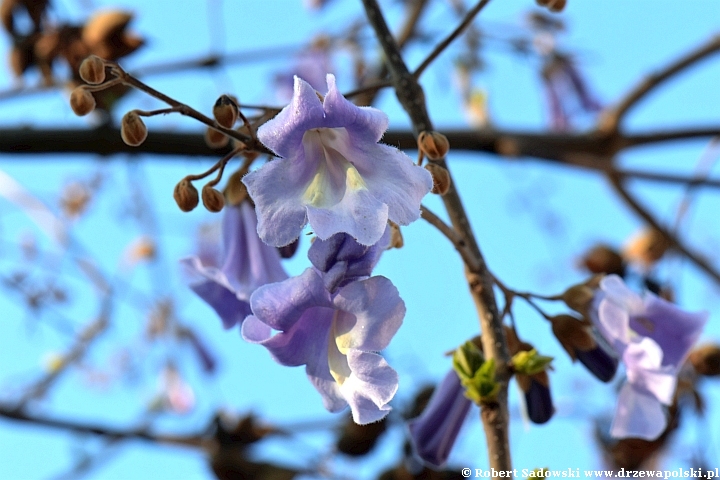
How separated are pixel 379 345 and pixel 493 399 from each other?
16 cm

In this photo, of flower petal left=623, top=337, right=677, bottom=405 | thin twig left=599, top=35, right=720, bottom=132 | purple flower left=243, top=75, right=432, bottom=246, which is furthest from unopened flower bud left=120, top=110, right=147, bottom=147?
thin twig left=599, top=35, right=720, bottom=132

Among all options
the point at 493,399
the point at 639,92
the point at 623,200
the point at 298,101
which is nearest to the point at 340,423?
the point at 623,200

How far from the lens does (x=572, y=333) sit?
1035 millimetres

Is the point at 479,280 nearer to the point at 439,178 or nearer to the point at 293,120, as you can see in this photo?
the point at 439,178

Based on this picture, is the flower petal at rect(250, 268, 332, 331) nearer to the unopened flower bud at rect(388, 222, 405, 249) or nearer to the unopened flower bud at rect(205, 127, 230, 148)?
the unopened flower bud at rect(388, 222, 405, 249)

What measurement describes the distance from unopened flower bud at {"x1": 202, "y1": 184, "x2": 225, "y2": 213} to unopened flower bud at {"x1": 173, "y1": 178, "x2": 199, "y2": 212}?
0.02m

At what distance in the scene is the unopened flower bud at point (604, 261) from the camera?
94.1 inches

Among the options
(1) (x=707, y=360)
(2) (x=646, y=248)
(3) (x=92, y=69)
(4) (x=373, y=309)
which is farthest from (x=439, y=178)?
(2) (x=646, y=248)

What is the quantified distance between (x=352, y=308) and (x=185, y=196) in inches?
→ 8.5

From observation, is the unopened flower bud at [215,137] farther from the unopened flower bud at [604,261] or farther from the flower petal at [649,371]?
the unopened flower bud at [604,261]

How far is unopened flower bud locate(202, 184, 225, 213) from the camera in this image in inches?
Result: 32.2

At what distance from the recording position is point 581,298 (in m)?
1.07

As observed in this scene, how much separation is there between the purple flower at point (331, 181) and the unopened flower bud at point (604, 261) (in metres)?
1.75

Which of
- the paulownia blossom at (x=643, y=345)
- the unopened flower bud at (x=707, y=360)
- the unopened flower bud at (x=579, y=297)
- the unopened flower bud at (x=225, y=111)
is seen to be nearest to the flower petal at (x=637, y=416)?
the paulownia blossom at (x=643, y=345)
